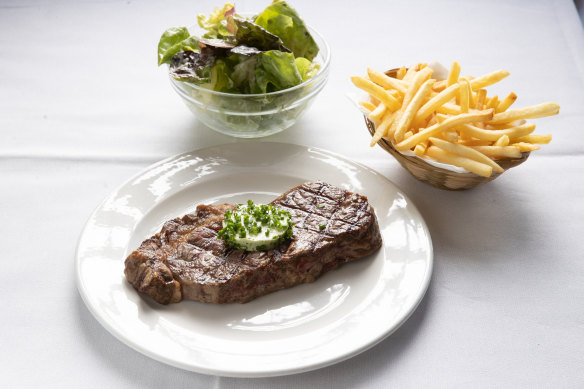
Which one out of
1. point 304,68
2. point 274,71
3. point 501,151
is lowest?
point 501,151

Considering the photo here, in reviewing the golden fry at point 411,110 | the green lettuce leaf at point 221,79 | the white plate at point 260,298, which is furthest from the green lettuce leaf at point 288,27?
the golden fry at point 411,110

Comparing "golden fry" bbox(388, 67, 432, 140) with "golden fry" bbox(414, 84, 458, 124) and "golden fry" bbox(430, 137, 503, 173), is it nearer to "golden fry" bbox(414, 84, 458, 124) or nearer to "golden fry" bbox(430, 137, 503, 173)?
"golden fry" bbox(414, 84, 458, 124)

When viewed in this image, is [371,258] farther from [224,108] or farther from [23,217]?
[23,217]

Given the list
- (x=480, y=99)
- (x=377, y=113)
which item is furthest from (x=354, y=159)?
(x=480, y=99)

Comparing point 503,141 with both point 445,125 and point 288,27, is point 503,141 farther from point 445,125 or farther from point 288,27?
point 288,27

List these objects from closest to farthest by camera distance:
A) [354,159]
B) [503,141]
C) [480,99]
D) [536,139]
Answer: [503,141] → [536,139] → [480,99] → [354,159]

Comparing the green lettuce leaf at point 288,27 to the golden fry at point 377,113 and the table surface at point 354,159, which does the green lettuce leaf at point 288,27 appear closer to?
the table surface at point 354,159
